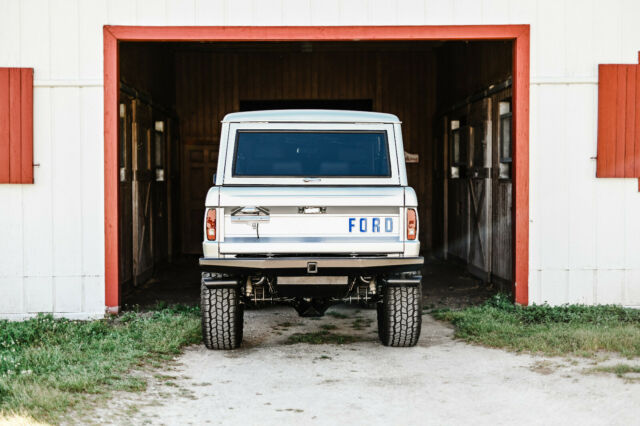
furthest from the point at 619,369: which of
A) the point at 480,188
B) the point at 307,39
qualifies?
the point at 480,188

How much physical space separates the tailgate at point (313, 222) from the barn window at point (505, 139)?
4.51 metres

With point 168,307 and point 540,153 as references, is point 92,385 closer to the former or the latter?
point 168,307

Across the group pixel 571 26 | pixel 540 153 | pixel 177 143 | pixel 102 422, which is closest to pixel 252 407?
pixel 102 422

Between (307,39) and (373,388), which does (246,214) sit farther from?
(307,39)

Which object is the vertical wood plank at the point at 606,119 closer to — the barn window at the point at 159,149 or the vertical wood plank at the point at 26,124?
the vertical wood plank at the point at 26,124

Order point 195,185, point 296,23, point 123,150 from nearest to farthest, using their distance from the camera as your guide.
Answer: point 296,23
point 123,150
point 195,185

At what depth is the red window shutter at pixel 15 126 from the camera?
9086 millimetres

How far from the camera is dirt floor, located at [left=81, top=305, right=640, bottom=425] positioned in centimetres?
538

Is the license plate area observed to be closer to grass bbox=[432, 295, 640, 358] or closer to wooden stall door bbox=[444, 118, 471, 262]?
grass bbox=[432, 295, 640, 358]

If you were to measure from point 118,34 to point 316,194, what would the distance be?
3596mm

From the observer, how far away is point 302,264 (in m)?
6.93

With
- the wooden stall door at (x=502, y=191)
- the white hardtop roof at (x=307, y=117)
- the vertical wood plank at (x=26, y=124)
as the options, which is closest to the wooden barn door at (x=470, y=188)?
the wooden stall door at (x=502, y=191)

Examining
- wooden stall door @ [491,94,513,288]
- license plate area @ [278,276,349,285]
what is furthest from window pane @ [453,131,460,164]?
license plate area @ [278,276,349,285]

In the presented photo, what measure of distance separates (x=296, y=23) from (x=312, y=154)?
88.3 inches
